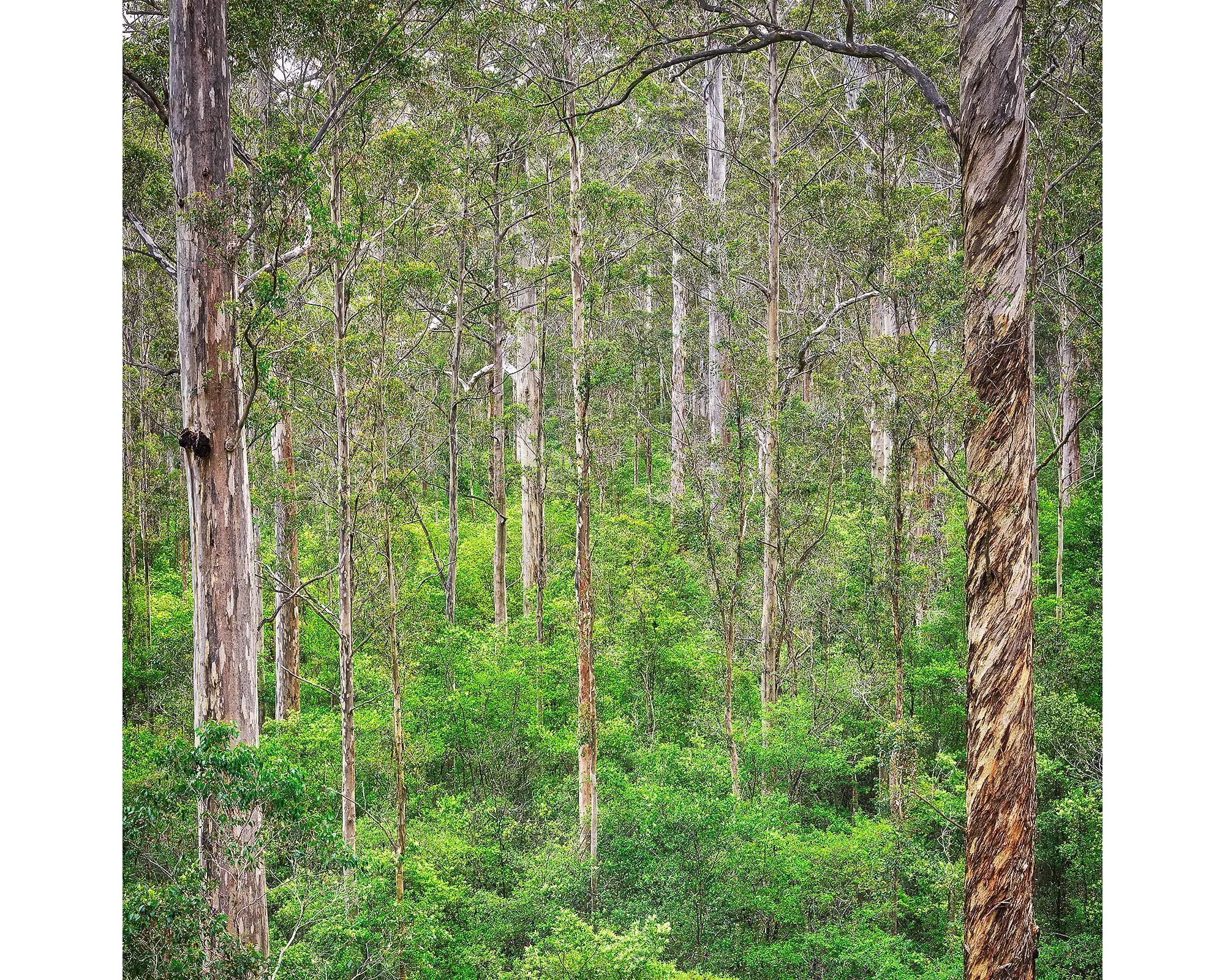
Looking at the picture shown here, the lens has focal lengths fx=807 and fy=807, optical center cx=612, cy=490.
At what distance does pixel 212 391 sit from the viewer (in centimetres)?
554

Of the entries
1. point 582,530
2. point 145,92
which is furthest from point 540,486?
point 145,92

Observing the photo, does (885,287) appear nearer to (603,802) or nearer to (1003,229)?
(603,802)

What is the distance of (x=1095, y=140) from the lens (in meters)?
9.79

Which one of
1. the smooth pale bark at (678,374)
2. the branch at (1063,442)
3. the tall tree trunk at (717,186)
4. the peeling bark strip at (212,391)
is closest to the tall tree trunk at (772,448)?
the tall tree trunk at (717,186)

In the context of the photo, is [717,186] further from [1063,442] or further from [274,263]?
[1063,442]

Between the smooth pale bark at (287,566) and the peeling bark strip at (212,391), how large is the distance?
19.8 ft

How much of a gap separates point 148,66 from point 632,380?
1831cm

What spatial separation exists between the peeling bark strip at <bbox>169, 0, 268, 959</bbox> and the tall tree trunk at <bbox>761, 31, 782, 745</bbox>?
740cm

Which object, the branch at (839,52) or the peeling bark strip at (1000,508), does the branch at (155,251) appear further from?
→ the peeling bark strip at (1000,508)

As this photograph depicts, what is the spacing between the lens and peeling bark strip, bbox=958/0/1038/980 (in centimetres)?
276

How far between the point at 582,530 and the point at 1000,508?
8.27 meters

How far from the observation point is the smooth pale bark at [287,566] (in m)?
11.9

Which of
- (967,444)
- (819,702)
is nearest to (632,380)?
(819,702)

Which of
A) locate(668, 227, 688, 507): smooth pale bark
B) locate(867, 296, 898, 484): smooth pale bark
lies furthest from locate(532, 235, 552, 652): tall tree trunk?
locate(867, 296, 898, 484): smooth pale bark
